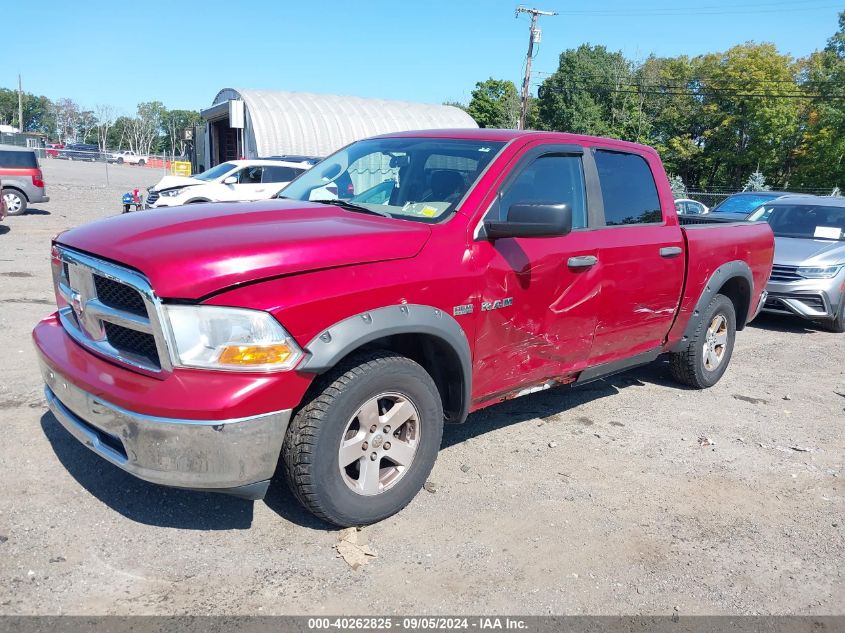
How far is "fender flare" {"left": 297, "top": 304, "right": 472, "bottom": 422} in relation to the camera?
291cm

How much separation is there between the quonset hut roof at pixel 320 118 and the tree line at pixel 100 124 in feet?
312

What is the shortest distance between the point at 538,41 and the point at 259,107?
17216 mm

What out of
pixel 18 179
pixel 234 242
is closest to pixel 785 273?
pixel 234 242

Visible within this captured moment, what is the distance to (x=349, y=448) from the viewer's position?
3170 mm

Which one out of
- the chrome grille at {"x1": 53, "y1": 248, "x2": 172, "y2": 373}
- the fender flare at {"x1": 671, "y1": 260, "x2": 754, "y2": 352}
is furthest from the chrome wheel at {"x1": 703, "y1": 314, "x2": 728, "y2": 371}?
the chrome grille at {"x1": 53, "y1": 248, "x2": 172, "y2": 373}

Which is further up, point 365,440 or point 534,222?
point 534,222

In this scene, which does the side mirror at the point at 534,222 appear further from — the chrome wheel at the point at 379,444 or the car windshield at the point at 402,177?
the chrome wheel at the point at 379,444

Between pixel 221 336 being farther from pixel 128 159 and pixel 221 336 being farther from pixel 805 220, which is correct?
pixel 128 159

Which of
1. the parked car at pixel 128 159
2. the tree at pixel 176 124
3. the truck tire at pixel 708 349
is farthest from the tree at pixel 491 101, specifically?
the tree at pixel 176 124

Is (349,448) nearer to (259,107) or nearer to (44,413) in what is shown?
(44,413)

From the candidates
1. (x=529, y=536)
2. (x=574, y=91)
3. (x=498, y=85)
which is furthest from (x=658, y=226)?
(x=498, y=85)

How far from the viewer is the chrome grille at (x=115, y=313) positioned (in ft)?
9.11

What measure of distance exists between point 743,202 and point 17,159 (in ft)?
56.6

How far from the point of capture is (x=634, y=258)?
455cm
